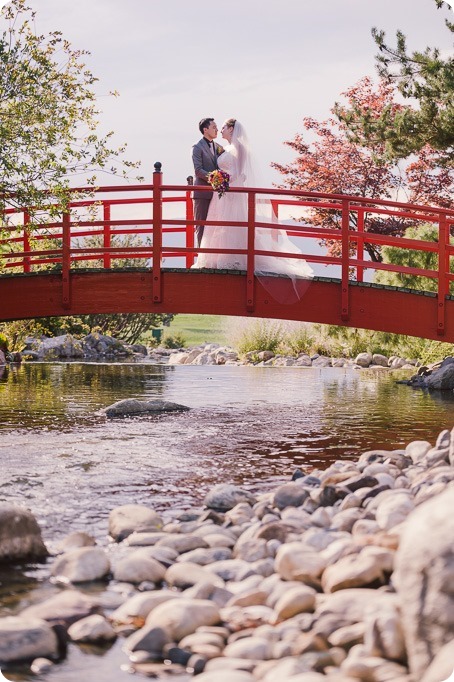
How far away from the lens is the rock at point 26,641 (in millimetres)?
3361

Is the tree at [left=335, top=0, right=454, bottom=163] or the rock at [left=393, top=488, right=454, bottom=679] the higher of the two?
the tree at [left=335, top=0, right=454, bottom=163]

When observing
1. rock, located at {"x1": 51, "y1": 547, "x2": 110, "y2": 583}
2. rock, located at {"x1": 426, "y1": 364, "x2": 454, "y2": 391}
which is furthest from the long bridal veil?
rock, located at {"x1": 51, "y1": 547, "x2": 110, "y2": 583}

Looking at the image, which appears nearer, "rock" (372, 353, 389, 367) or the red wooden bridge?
the red wooden bridge

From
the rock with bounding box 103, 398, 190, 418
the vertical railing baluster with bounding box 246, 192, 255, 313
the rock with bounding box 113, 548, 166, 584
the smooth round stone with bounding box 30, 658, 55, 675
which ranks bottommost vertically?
the smooth round stone with bounding box 30, 658, 55, 675

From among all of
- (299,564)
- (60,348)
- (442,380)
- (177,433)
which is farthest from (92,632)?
(60,348)

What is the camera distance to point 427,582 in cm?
285

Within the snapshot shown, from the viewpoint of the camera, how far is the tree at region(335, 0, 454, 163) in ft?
39.1

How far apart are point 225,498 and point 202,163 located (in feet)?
20.3

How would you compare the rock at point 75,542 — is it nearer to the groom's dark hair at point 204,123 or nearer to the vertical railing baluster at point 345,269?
the vertical railing baluster at point 345,269

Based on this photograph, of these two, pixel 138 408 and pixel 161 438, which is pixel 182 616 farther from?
pixel 138 408

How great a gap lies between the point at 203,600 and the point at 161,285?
7247 millimetres

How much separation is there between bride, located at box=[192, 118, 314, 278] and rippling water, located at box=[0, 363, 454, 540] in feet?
5.14

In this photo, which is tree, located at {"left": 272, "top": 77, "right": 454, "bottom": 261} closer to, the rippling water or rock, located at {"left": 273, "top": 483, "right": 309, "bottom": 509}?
the rippling water

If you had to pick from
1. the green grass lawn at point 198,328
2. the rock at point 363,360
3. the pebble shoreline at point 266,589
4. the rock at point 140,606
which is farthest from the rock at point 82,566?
the green grass lawn at point 198,328
